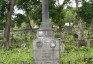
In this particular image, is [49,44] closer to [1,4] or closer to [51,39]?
[51,39]

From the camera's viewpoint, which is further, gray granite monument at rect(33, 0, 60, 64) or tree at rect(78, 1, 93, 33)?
tree at rect(78, 1, 93, 33)

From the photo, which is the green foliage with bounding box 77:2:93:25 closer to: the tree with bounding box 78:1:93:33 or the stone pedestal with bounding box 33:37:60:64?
the tree with bounding box 78:1:93:33

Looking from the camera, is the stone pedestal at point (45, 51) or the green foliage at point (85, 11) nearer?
the stone pedestal at point (45, 51)

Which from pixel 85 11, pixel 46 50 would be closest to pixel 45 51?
pixel 46 50

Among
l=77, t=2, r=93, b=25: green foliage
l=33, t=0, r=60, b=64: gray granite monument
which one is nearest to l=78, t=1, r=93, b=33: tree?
l=77, t=2, r=93, b=25: green foliage

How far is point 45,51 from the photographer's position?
452 inches

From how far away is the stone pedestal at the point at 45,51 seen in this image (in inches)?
450

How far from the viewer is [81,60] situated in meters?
12.6

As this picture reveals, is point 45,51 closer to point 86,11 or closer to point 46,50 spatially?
point 46,50

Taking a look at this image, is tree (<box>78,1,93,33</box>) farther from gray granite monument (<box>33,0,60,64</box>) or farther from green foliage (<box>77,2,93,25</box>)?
gray granite monument (<box>33,0,60,64</box>)

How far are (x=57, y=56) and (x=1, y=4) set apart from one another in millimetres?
12726

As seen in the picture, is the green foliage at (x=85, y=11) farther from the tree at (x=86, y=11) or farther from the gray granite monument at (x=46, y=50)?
the gray granite monument at (x=46, y=50)

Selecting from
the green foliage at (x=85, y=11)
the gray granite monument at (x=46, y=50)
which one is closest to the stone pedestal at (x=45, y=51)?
the gray granite monument at (x=46, y=50)

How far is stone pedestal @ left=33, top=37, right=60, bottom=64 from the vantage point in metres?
11.4
